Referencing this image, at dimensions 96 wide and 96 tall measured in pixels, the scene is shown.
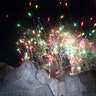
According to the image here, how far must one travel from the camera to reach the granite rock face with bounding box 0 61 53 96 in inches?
594

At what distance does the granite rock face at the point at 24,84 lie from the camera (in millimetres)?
15078

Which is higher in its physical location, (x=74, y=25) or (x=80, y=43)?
(x=74, y=25)

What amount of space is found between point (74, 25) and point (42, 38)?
3.62 m

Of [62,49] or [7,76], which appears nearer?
[7,76]

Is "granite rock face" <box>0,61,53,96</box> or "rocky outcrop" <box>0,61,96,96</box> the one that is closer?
"granite rock face" <box>0,61,53,96</box>

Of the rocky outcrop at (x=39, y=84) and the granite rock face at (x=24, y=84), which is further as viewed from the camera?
the rocky outcrop at (x=39, y=84)

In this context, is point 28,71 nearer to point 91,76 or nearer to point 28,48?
point 91,76

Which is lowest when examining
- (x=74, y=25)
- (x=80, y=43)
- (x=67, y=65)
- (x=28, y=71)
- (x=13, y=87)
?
(x=13, y=87)

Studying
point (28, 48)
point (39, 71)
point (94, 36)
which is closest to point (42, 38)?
point (28, 48)

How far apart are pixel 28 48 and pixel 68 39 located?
418 centimetres

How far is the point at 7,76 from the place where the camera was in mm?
15695

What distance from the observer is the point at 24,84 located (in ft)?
50.4

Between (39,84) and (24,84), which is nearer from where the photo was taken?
(24,84)

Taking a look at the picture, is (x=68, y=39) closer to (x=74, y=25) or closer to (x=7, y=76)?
(x=74, y=25)
